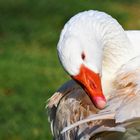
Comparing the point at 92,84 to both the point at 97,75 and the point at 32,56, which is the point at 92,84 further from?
the point at 32,56

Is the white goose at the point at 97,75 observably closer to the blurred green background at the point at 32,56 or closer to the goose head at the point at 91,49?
the goose head at the point at 91,49

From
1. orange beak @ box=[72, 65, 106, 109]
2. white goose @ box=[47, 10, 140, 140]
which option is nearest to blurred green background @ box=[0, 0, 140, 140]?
white goose @ box=[47, 10, 140, 140]

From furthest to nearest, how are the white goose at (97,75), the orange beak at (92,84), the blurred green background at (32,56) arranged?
the blurred green background at (32,56), the orange beak at (92,84), the white goose at (97,75)

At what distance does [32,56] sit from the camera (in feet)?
37.8

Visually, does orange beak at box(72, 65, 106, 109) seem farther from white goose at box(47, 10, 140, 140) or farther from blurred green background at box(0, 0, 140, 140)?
blurred green background at box(0, 0, 140, 140)

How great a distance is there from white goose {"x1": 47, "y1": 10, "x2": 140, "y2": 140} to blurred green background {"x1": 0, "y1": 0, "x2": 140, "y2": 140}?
2.70 metres

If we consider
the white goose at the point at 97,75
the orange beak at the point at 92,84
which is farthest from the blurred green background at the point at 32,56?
the orange beak at the point at 92,84

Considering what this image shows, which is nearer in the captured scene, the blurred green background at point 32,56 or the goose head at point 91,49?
the goose head at point 91,49

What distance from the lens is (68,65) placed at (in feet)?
14.0

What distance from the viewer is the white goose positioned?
4.14m

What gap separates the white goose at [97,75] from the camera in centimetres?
414

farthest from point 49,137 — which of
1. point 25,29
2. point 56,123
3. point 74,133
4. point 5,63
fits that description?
point 25,29

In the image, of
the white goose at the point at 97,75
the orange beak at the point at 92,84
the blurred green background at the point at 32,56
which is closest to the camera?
the white goose at the point at 97,75

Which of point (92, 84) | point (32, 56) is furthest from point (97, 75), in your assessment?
point (32, 56)
